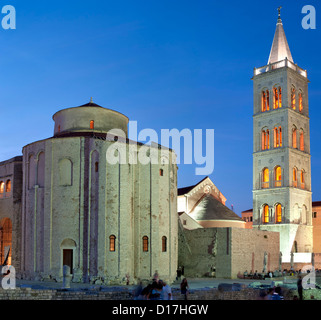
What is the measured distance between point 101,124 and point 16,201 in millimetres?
9555

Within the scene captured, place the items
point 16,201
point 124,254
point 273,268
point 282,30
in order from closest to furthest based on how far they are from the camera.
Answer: point 124,254
point 16,201
point 273,268
point 282,30

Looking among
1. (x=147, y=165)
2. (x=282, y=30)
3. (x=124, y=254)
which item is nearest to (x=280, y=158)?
(x=282, y=30)

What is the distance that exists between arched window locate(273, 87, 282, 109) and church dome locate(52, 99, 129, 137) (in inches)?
895

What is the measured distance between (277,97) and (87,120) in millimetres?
25157

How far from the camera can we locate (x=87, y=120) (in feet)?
119

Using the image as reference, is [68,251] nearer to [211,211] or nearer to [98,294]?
[98,294]

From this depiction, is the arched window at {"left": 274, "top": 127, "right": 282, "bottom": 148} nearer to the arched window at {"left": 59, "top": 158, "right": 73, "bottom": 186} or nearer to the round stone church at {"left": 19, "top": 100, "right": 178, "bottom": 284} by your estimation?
the round stone church at {"left": 19, "top": 100, "right": 178, "bottom": 284}

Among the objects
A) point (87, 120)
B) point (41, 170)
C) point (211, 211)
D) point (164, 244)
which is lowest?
point (164, 244)

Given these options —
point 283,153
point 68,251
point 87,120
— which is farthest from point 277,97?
point 68,251

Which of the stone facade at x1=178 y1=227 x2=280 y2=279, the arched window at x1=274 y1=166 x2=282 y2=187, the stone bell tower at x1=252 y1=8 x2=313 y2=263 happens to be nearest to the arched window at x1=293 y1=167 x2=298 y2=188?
the stone bell tower at x1=252 y1=8 x2=313 y2=263

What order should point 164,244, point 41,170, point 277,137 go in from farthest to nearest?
point 277,137, point 164,244, point 41,170

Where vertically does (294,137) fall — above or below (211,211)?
above

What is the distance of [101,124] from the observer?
3625 centimetres
